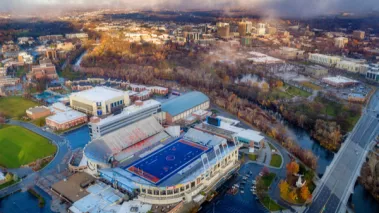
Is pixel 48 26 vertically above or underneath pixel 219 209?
above

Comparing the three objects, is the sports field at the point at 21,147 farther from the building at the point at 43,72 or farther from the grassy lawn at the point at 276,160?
the building at the point at 43,72

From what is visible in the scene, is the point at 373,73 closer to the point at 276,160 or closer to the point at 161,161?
the point at 276,160

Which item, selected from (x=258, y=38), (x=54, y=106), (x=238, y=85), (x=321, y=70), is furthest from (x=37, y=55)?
(x=321, y=70)

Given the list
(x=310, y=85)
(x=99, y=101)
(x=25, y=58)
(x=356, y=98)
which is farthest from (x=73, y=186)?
(x=25, y=58)

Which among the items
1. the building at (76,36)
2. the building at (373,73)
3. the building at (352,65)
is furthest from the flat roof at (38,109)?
the building at (76,36)

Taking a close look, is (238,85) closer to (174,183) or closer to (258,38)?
(174,183)

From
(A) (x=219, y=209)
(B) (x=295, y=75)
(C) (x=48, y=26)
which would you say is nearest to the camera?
(A) (x=219, y=209)

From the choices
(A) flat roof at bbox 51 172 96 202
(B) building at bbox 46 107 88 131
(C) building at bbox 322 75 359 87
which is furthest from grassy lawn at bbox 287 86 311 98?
(A) flat roof at bbox 51 172 96 202
